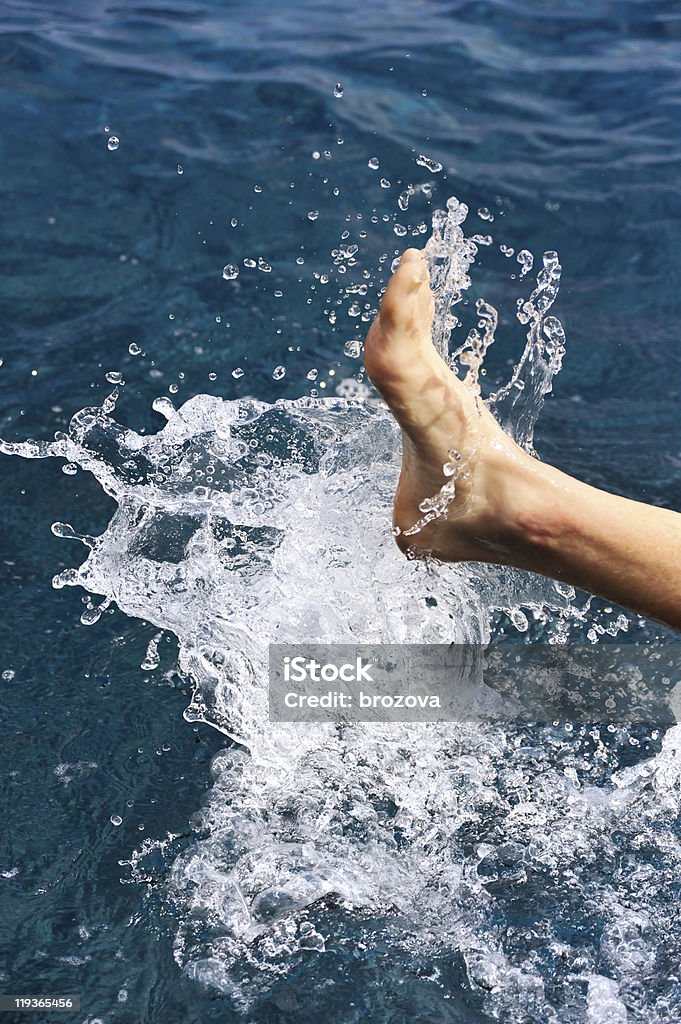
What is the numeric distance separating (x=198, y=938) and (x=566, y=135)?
4450 mm

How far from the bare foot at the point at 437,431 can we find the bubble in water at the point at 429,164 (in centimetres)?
286

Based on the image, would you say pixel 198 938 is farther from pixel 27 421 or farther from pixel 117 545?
pixel 27 421

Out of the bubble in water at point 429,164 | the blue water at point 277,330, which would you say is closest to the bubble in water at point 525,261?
the blue water at point 277,330

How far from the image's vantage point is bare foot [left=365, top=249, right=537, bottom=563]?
2090 millimetres

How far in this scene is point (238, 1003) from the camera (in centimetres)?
210

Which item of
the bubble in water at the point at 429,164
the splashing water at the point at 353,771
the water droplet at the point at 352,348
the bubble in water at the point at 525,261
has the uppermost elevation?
the bubble in water at the point at 429,164

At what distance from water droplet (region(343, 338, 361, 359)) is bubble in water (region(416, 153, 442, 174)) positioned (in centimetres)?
124

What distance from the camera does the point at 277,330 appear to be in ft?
13.3

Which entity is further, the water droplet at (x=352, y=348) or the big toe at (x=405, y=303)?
the water droplet at (x=352, y=348)

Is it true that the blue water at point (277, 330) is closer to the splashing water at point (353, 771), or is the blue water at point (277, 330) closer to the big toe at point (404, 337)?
the splashing water at point (353, 771)

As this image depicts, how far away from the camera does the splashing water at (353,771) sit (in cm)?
218

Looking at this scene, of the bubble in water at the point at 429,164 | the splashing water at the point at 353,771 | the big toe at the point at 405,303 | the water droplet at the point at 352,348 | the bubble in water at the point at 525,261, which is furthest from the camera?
the bubble in water at the point at 429,164

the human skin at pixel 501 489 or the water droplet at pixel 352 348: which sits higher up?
the water droplet at pixel 352 348

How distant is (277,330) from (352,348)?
1.23 ft
